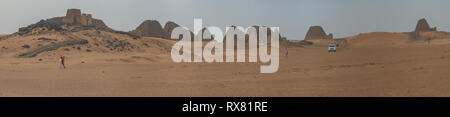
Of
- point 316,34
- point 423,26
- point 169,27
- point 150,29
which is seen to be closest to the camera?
point 150,29

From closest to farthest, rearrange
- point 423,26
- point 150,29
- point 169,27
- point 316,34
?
1. point 150,29
2. point 169,27
3. point 423,26
4. point 316,34

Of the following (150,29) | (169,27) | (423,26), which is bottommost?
(150,29)

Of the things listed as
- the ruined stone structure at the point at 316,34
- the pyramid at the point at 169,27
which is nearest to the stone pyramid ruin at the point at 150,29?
the pyramid at the point at 169,27


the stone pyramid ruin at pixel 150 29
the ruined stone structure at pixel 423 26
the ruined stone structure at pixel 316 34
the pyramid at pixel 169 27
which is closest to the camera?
the stone pyramid ruin at pixel 150 29

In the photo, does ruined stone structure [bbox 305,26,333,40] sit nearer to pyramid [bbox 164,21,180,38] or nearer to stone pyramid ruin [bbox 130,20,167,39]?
pyramid [bbox 164,21,180,38]

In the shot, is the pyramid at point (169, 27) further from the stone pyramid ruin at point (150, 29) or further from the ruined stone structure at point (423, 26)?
the ruined stone structure at point (423, 26)

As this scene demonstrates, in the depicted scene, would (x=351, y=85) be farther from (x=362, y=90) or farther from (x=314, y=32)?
(x=314, y=32)

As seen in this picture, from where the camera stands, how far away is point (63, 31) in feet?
133

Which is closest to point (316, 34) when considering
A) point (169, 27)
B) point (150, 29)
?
point (169, 27)

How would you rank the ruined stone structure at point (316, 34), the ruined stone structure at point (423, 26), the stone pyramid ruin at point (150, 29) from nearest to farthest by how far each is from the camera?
the stone pyramid ruin at point (150, 29) → the ruined stone structure at point (423, 26) → the ruined stone structure at point (316, 34)

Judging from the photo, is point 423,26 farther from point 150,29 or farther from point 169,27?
point 150,29

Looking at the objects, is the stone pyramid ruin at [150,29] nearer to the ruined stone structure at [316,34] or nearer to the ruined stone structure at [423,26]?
the ruined stone structure at [316,34]

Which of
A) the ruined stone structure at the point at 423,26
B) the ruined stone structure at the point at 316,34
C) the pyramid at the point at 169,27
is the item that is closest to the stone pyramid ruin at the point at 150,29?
the pyramid at the point at 169,27

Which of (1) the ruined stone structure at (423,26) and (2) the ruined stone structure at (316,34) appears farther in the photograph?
(2) the ruined stone structure at (316,34)
